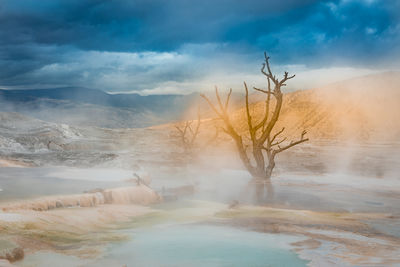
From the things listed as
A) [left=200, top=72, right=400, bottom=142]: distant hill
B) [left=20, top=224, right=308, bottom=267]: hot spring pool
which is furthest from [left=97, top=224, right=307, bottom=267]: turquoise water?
[left=200, top=72, right=400, bottom=142]: distant hill

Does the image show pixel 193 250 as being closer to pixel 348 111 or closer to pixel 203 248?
pixel 203 248

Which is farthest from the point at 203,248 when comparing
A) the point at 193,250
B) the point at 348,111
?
the point at 348,111

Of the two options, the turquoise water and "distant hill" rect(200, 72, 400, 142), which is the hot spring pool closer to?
the turquoise water

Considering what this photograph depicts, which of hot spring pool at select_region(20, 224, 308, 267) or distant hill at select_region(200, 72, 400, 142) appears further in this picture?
distant hill at select_region(200, 72, 400, 142)

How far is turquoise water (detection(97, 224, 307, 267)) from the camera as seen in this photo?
5059mm

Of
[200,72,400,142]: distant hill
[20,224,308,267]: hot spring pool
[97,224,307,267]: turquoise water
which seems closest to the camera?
[20,224,308,267]: hot spring pool

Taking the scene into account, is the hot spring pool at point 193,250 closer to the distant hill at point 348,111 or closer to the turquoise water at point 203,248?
the turquoise water at point 203,248

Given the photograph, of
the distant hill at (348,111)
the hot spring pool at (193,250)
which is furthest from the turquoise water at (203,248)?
the distant hill at (348,111)

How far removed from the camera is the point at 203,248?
563cm

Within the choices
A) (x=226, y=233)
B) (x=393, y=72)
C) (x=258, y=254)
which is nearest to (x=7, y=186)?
(x=226, y=233)

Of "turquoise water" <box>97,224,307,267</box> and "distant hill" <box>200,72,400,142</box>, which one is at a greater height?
"distant hill" <box>200,72,400,142</box>

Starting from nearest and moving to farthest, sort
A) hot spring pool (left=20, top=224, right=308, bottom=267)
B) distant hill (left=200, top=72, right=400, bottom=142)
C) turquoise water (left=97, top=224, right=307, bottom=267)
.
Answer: hot spring pool (left=20, top=224, right=308, bottom=267) < turquoise water (left=97, top=224, right=307, bottom=267) < distant hill (left=200, top=72, right=400, bottom=142)

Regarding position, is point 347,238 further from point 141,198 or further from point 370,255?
point 141,198

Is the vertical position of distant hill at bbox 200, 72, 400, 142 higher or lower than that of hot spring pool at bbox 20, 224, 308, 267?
higher
